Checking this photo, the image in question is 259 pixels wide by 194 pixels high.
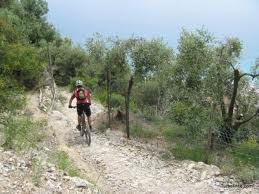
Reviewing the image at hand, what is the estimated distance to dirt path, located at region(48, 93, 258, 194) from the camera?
13.1 metres

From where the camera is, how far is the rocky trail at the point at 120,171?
35.5 ft

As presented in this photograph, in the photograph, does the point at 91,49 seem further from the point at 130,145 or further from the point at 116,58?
the point at 130,145

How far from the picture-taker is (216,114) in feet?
63.9

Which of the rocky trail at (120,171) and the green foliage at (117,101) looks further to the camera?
the green foliage at (117,101)

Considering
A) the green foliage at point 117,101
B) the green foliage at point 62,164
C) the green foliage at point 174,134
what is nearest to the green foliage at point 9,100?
the green foliage at point 62,164

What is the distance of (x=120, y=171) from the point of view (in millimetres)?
14219

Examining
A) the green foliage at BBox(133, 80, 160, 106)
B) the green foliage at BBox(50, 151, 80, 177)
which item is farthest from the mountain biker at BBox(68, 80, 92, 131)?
the green foliage at BBox(133, 80, 160, 106)

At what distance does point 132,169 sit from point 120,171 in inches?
16.0

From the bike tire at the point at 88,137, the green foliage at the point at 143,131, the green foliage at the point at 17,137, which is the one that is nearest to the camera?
the green foliage at the point at 17,137

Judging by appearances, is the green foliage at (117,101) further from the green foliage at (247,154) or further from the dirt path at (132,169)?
the green foliage at (247,154)

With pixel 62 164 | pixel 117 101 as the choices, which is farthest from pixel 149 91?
pixel 62 164

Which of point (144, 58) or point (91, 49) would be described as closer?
point (144, 58)

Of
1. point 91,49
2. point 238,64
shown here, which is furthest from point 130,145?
point 91,49

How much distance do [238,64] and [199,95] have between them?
2.50 metres
